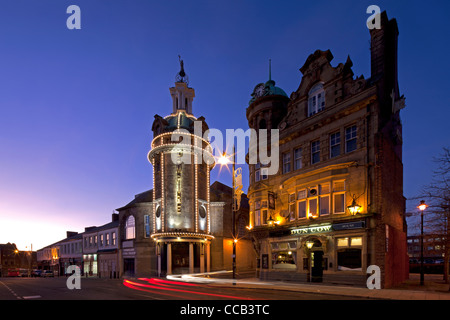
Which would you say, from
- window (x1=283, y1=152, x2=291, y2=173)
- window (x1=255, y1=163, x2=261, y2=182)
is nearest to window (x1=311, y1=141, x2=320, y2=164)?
window (x1=283, y1=152, x2=291, y2=173)

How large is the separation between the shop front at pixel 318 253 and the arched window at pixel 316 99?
9620 mm

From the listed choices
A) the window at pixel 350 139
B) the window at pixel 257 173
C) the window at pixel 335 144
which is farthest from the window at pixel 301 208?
the window at pixel 257 173

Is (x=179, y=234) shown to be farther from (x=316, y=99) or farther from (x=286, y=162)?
(x=316, y=99)

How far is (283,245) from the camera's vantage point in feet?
85.6

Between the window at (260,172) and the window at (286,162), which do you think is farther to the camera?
the window at (260,172)

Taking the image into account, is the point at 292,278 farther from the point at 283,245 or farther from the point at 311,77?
the point at 311,77

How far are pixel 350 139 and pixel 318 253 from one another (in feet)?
31.1

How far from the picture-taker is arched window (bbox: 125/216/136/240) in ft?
150

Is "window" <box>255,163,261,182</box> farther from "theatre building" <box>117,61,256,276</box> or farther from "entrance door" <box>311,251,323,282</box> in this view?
"theatre building" <box>117,61,256,276</box>

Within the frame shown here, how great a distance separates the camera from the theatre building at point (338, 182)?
20.6m

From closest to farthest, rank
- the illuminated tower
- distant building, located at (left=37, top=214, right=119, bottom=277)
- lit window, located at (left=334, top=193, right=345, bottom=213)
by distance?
lit window, located at (left=334, top=193, right=345, bottom=213), the illuminated tower, distant building, located at (left=37, top=214, right=119, bottom=277)

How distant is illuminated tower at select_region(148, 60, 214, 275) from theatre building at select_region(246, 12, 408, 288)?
47.6 ft

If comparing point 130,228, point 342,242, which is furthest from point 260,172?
point 130,228

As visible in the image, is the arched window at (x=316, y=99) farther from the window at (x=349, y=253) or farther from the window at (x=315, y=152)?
the window at (x=349, y=253)
